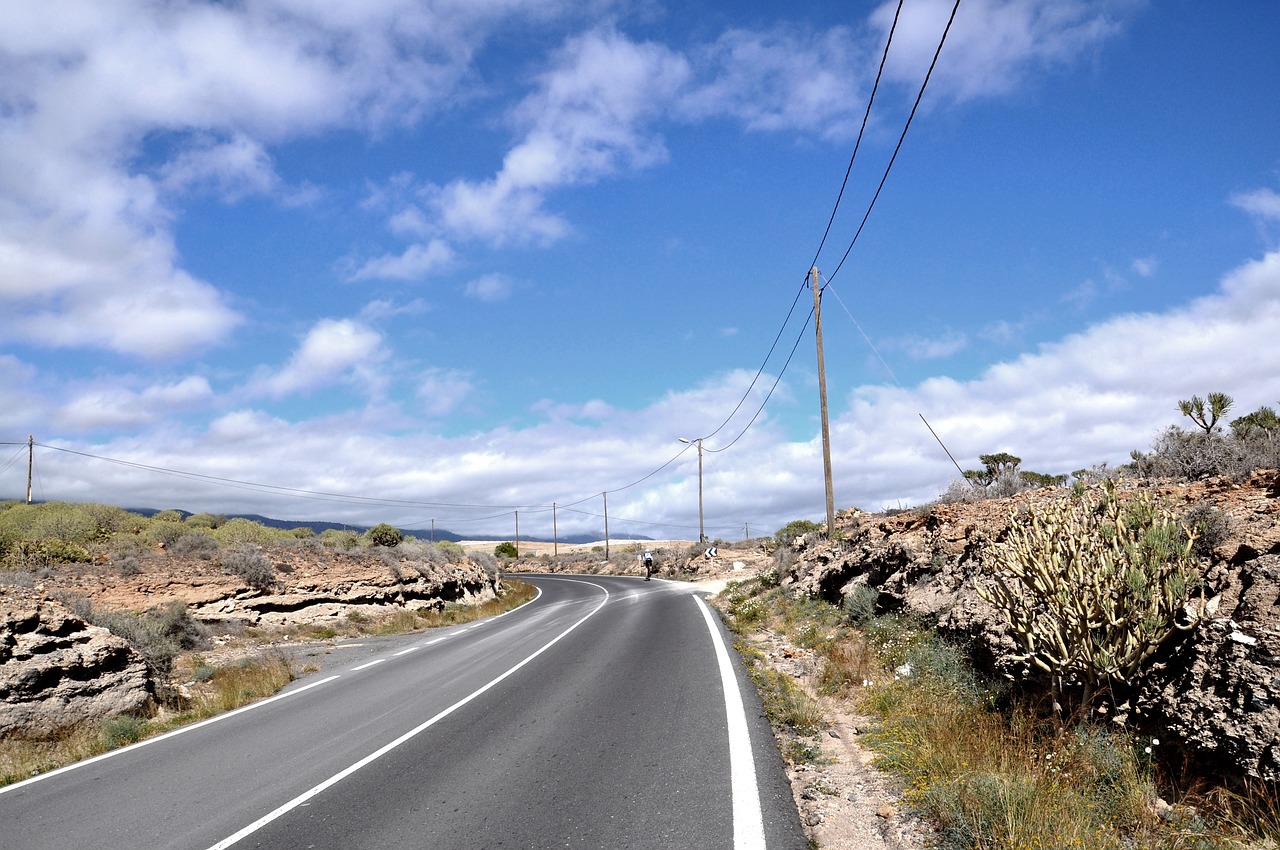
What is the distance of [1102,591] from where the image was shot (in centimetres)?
570

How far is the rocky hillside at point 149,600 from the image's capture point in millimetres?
10195

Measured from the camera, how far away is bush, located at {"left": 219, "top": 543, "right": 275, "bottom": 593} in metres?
21.8

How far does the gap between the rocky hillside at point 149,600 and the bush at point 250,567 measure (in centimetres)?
3

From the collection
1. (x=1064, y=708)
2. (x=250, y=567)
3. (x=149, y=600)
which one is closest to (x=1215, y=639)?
(x=1064, y=708)

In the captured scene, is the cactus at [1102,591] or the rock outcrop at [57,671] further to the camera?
the rock outcrop at [57,671]

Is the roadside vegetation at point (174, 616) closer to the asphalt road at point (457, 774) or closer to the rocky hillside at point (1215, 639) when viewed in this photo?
the asphalt road at point (457, 774)

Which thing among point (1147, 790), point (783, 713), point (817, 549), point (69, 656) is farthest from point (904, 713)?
point (817, 549)

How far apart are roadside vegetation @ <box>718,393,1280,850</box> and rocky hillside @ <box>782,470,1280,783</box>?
0.14 m

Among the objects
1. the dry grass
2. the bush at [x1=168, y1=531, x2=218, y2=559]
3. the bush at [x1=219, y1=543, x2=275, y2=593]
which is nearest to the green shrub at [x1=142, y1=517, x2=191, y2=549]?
the bush at [x1=168, y1=531, x2=218, y2=559]

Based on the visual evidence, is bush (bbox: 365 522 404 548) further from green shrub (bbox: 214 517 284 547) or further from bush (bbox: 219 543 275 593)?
bush (bbox: 219 543 275 593)

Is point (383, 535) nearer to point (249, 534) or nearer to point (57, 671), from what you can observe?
point (249, 534)

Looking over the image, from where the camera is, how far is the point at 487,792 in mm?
5840

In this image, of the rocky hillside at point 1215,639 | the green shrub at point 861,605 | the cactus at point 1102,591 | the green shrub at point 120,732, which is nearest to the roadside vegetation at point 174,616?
the green shrub at point 120,732

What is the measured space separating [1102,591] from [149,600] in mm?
21612
